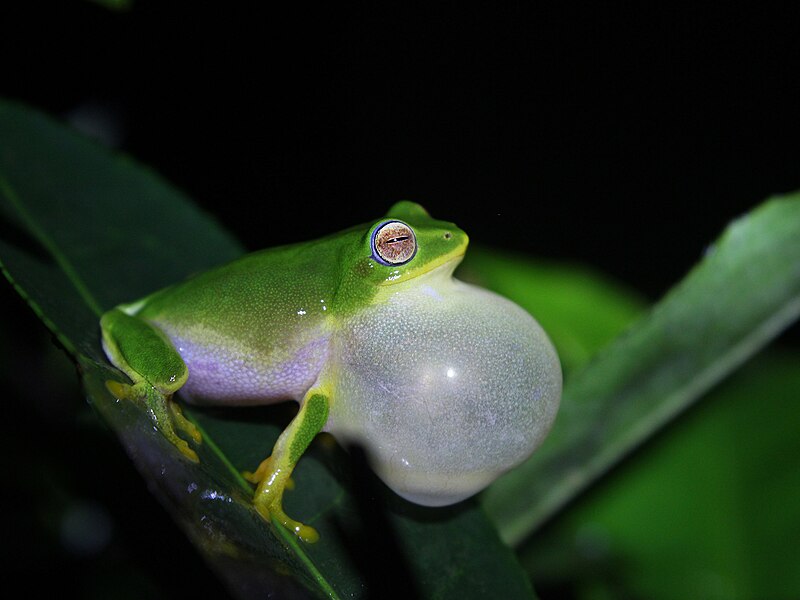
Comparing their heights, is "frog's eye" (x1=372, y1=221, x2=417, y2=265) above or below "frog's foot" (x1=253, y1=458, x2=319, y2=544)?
above

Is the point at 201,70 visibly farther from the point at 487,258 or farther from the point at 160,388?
the point at 160,388

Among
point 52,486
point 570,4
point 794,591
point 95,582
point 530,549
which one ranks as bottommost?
point 794,591

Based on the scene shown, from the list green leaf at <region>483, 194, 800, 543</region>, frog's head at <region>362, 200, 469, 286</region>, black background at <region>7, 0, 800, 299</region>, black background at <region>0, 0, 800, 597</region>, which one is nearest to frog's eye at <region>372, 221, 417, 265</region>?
frog's head at <region>362, 200, 469, 286</region>

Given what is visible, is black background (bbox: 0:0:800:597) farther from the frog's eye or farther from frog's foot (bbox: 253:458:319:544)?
frog's foot (bbox: 253:458:319:544)

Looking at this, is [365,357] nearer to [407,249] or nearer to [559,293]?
[407,249]

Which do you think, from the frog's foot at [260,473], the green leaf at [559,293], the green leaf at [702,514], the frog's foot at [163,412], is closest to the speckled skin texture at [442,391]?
the frog's foot at [260,473]

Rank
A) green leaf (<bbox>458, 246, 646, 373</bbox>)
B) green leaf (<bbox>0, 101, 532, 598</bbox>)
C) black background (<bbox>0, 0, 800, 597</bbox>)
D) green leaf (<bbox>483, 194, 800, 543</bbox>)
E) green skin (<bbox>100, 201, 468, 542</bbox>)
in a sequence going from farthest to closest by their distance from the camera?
black background (<bbox>0, 0, 800, 597</bbox>)
green leaf (<bbox>458, 246, 646, 373</bbox>)
green leaf (<bbox>483, 194, 800, 543</bbox>)
green skin (<bbox>100, 201, 468, 542</bbox>)
green leaf (<bbox>0, 101, 532, 598</bbox>)

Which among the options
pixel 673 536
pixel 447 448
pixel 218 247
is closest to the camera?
pixel 447 448

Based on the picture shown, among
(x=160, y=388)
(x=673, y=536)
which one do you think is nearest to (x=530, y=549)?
(x=673, y=536)
